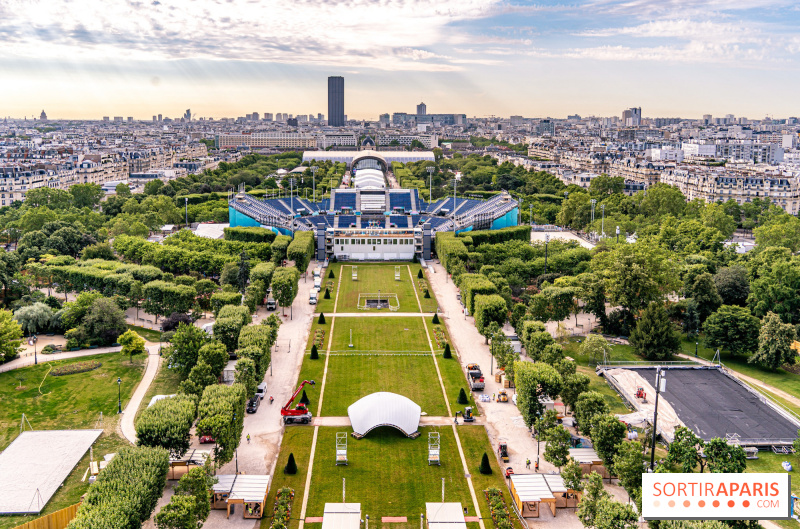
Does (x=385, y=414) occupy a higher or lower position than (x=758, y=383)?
higher

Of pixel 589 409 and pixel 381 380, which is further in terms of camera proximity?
pixel 381 380

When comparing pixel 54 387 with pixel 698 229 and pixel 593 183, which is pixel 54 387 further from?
pixel 593 183

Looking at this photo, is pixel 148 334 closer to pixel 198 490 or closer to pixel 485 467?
pixel 198 490

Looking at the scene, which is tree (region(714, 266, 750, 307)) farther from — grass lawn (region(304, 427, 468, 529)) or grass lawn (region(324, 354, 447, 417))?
grass lawn (region(304, 427, 468, 529))

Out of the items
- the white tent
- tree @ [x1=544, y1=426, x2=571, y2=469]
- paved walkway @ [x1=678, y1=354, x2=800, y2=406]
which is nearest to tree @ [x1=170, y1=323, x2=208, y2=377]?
the white tent

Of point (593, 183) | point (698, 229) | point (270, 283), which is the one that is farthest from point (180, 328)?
point (593, 183)

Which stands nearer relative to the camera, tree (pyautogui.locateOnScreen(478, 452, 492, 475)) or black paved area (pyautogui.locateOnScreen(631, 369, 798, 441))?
tree (pyautogui.locateOnScreen(478, 452, 492, 475))

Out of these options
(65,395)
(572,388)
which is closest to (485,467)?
(572,388)
